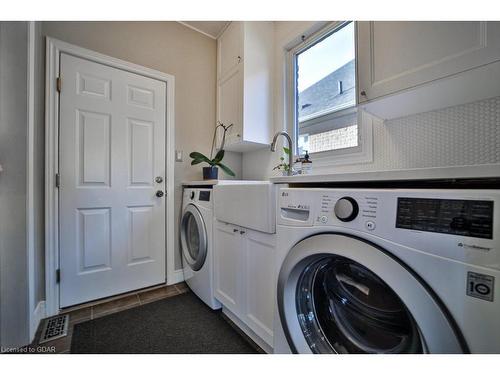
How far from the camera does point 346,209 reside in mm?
598

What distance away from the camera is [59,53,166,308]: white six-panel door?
60.1 inches

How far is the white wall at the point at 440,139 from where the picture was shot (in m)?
0.95

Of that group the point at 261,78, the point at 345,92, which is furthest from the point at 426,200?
the point at 261,78

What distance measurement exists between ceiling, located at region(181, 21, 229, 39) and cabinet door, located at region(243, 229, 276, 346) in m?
2.08

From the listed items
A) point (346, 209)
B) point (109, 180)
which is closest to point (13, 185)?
point (109, 180)

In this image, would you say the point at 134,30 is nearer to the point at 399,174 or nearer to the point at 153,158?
the point at 153,158

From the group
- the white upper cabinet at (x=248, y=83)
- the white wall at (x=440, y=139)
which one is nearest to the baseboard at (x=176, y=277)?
the white upper cabinet at (x=248, y=83)

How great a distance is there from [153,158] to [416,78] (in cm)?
188

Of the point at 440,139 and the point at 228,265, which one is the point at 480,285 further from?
the point at 228,265

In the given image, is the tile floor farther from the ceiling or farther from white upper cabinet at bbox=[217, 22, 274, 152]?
the ceiling

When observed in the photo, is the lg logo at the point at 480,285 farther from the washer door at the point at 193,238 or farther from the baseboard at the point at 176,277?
the baseboard at the point at 176,277

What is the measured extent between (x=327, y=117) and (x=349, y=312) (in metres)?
1.38

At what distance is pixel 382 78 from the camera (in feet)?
3.13
